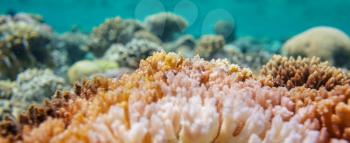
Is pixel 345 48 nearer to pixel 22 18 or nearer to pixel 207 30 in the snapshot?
pixel 22 18

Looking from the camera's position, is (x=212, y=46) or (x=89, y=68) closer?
(x=89, y=68)

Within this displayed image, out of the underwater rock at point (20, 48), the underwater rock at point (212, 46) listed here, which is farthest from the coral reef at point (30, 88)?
the underwater rock at point (212, 46)

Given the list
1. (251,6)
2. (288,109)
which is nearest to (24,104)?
(288,109)

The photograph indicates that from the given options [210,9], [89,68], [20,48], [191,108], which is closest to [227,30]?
[89,68]

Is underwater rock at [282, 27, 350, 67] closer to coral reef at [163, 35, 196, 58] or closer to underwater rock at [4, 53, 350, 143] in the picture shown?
coral reef at [163, 35, 196, 58]

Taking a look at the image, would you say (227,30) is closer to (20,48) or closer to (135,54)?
(135,54)

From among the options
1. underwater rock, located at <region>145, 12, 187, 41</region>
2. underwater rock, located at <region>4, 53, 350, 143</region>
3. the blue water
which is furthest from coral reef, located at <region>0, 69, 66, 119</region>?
the blue water
